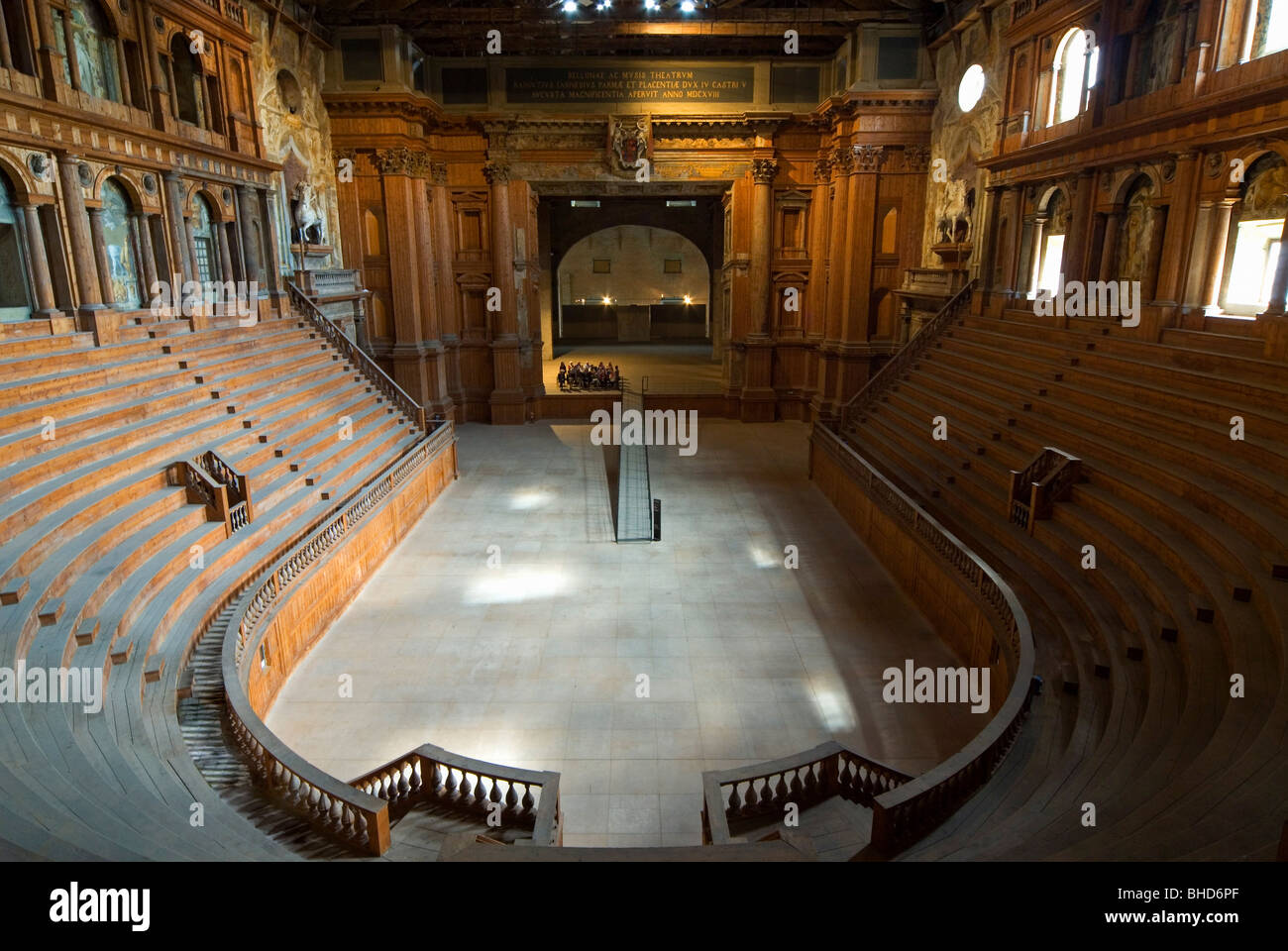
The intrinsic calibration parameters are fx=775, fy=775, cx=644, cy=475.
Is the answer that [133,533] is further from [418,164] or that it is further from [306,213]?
[418,164]

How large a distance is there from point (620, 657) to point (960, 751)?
5069mm

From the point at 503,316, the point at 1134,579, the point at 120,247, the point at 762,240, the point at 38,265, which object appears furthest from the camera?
the point at 503,316

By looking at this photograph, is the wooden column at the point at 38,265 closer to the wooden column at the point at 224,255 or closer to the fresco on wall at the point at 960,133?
the wooden column at the point at 224,255

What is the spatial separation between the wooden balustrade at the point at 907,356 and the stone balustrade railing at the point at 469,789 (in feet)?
49.5

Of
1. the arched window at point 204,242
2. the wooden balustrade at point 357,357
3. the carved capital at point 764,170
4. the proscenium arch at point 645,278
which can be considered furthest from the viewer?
the proscenium arch at point 645,278

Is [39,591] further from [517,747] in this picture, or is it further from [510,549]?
[510,549]

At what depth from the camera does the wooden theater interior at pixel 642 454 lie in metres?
6.98

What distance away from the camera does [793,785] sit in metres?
7.42

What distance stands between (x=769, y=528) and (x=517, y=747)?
28.3ft

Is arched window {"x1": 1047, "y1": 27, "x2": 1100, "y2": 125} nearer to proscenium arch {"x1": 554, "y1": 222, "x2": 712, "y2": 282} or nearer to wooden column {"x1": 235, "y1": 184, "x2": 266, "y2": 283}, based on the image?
wooden column {"x1": 235, "y1": 184, "x2": 266, "y2": 283}

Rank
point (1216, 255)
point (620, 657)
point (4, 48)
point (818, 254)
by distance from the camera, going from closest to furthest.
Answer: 1. point (620, 657)
2. point (4, 48)
3. point (1216, 255)
4. point (818, 254)

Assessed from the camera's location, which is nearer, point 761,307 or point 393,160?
point 393,160

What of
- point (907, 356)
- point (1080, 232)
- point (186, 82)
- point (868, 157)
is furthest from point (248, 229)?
point (1080, 232)

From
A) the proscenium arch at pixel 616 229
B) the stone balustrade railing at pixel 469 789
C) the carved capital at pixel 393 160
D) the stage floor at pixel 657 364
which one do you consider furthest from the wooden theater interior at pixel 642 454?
the proscenium arch at pixel 616 229
